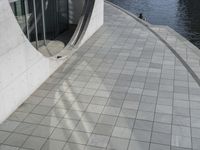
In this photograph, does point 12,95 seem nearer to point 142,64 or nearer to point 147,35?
point 142,64

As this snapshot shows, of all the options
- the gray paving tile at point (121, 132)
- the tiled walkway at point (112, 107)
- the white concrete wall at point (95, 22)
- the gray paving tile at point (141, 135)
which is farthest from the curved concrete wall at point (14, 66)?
the white concrete wall at point (95, 22)

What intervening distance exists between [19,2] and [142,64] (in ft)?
14.1

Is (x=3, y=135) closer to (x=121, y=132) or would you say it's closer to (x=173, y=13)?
(x=121, y=132)

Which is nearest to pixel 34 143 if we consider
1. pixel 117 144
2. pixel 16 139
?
pixel 16 139

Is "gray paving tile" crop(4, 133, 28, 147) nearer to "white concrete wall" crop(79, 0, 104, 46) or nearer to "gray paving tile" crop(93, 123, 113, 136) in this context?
"gray paving tile" crop(93, 123, 113, 136)

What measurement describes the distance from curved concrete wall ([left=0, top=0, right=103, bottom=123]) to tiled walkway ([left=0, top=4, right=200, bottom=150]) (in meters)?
0.26

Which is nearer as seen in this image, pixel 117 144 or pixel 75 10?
pixel 117 144

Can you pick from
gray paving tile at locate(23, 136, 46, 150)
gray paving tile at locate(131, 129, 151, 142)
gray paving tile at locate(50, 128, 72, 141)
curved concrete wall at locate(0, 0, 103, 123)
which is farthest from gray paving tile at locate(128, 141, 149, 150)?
curved concrete wall at locate(0, 0, 103, 123)

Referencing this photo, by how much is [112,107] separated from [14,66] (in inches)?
99.9

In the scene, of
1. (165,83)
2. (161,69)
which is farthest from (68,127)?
(161,69)

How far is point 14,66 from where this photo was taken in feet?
27.0

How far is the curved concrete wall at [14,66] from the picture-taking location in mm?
7734

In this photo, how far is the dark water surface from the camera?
2227 cm

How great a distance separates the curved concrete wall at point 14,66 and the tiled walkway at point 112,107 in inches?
10.4
